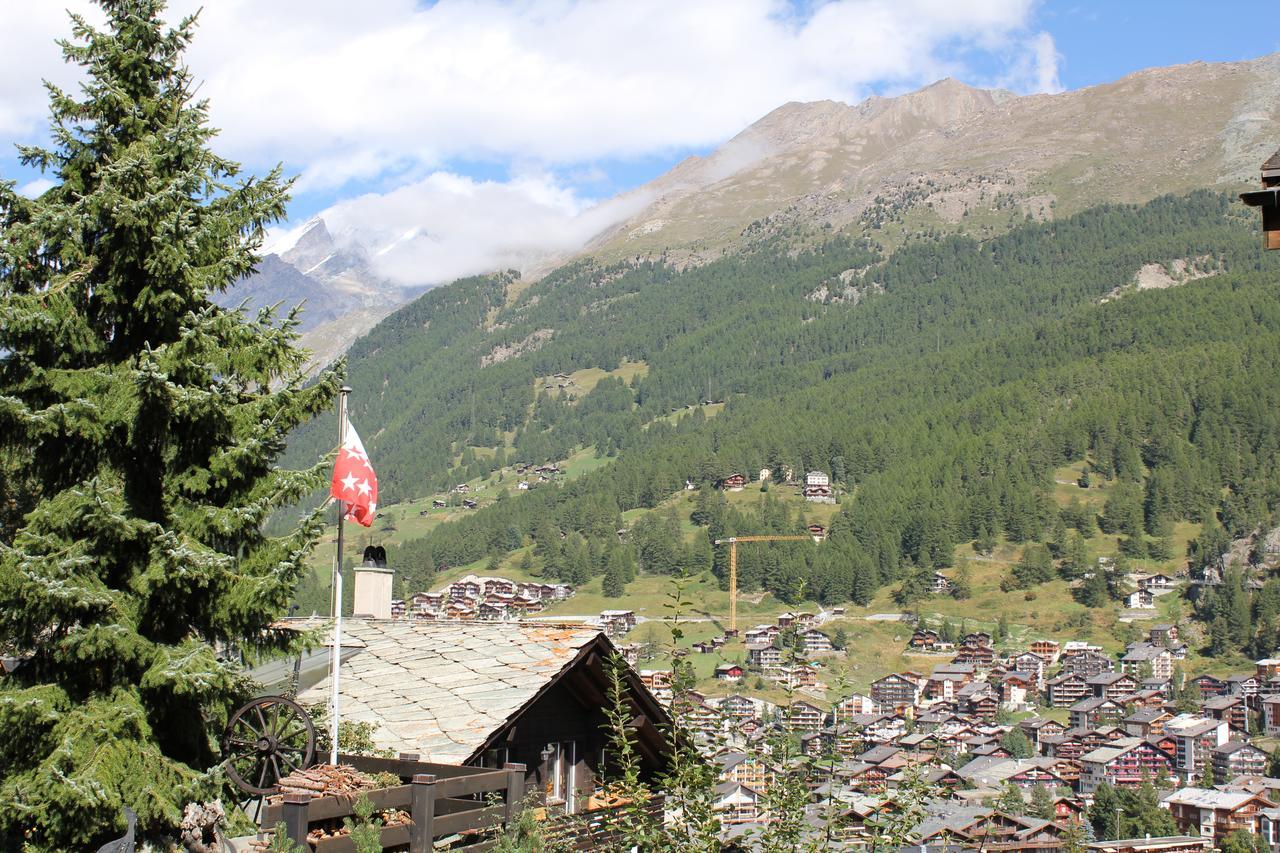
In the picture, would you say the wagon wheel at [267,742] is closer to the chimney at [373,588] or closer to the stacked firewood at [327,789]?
the stacked firewood at [327,789]

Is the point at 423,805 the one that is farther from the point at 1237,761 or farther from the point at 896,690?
the point at 896,690

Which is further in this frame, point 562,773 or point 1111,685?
point 1111,685

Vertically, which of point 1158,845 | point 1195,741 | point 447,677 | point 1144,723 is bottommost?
point 1158,845

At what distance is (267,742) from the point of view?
1427cm

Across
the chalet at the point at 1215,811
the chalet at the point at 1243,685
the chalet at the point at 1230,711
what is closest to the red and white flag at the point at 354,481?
the chalet at the point at 1215,811

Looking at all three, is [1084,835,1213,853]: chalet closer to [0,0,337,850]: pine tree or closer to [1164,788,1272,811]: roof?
[1164,788,1272,811]: roof

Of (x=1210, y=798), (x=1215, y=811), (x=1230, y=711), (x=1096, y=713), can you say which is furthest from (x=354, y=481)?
(x=1230, y=711)

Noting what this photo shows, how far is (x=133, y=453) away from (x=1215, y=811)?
14307cm

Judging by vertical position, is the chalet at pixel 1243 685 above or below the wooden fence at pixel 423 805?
below

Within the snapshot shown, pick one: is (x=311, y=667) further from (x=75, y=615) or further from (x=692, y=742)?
(x=692, y=742)

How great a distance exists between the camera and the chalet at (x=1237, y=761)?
166775 mm

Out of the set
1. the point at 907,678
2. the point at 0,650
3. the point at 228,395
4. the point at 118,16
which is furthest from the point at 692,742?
the point at 907,678

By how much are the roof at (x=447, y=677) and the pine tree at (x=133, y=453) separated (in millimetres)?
3630

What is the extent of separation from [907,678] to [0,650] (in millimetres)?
185533
